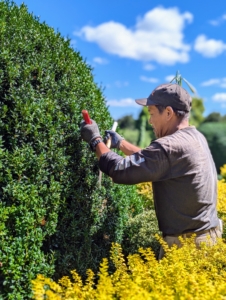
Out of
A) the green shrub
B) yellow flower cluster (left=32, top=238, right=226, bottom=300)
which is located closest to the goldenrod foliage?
yellow flower cluster (left=32, top=238, right=226, bottom=300)

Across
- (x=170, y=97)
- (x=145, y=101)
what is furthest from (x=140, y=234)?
(x=170, y=97)

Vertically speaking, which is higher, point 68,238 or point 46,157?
point 46,157

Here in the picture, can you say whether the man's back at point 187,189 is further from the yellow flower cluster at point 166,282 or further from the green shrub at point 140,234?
the green shrub at point 140,234

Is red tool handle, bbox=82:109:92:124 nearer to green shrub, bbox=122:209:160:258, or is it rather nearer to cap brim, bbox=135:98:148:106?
cap brim, bbox=135:98:148:106

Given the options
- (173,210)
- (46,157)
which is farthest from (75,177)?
(173,210)

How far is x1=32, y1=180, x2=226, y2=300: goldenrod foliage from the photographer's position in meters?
2.52

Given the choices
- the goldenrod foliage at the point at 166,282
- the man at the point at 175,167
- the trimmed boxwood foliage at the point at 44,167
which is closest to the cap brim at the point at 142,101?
the man at the point at 175,167

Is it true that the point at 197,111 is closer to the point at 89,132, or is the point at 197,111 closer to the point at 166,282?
the point at 89,132

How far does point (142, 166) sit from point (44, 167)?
32.8 inches

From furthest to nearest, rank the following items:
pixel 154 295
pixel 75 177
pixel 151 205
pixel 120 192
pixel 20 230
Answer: pixel 151 205 → pixel 120 192 → pixel 75 177 → pixel 20 230 → pixel 154 295

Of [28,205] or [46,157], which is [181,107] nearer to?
[46,157]

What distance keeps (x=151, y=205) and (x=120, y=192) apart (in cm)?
144

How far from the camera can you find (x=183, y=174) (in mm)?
3260

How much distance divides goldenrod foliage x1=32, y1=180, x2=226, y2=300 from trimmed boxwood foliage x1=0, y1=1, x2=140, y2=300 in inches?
19.0
